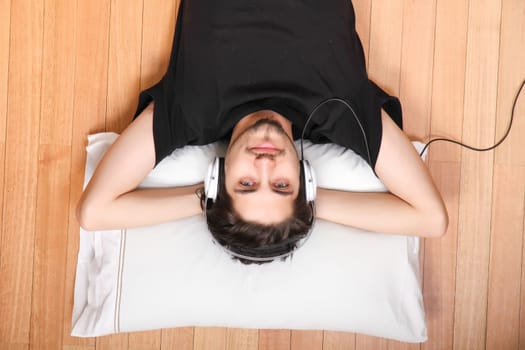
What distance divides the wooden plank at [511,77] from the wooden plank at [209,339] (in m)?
1.10

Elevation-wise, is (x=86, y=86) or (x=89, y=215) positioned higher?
(x=86, y=86)

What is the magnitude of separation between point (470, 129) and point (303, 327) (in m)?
0.86

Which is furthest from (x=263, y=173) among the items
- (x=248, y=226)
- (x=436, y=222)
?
(x=436, y=222)

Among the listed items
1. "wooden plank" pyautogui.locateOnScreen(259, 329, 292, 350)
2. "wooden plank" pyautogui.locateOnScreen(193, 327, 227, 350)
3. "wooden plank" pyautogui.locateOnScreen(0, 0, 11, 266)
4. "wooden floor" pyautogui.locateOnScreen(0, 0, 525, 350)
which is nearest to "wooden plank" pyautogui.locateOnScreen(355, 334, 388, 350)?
"wooden floor" pyautogui.locateOnScreen(0, 0, 525, 350)

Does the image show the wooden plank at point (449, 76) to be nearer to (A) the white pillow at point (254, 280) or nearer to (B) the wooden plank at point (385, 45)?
(B) the wooden plank at point (385, 45)

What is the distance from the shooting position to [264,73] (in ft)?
3.74

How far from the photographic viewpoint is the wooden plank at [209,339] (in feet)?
4.66

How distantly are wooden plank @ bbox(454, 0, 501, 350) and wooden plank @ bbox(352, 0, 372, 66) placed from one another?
1.11 ft

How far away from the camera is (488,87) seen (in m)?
1.43

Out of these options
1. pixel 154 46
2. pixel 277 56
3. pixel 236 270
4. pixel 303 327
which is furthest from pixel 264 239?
pixel 154 46

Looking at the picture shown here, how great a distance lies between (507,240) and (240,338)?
3.13ft

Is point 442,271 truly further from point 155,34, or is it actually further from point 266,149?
point 155,34

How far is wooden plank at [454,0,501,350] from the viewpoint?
143cm

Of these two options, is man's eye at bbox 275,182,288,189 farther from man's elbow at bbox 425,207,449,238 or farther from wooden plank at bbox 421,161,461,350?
wooden plank at bbox 421,161,461,350
